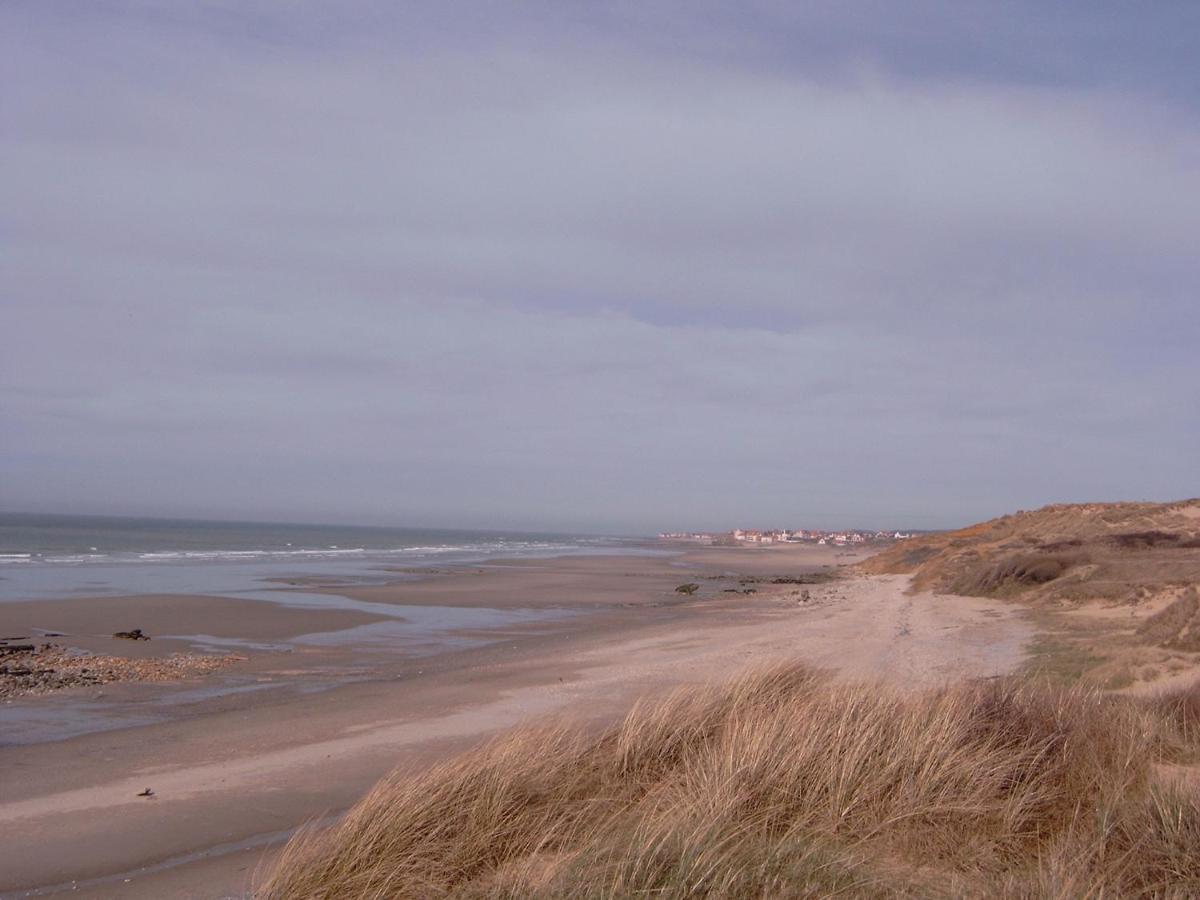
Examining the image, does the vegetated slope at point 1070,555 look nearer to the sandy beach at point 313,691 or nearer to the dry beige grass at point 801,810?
the sandy beach at point 313,691

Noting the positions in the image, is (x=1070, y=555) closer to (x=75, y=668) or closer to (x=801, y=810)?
(x=75, y=668)

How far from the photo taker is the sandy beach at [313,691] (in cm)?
784

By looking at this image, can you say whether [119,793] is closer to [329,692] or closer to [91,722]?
[91,722]

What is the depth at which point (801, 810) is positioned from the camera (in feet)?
20.2

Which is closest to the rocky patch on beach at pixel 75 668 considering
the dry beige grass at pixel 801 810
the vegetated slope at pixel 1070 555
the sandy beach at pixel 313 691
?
the sandy beach at pixel 313 691

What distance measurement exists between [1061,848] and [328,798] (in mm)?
6288

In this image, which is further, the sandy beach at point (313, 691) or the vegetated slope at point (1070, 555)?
the vegetated slope at point (1070, 555)

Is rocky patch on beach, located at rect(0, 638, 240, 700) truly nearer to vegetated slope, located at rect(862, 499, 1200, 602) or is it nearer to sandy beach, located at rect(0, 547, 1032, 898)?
sandy beach, located at rect(0, 547, 1032, 898)

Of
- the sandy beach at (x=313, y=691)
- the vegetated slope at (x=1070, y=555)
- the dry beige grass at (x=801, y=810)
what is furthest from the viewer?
the vegetated slope at (x=1070, y=555)

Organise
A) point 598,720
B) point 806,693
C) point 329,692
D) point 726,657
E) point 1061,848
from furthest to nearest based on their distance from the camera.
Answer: point 726,657
point 329,692
point 598,720
point 806,693
point 1061,848

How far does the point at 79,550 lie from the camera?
61750mm

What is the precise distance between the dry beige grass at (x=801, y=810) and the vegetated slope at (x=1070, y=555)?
16.3 meters

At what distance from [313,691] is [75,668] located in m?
4.90

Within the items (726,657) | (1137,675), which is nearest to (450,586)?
(726,657)
